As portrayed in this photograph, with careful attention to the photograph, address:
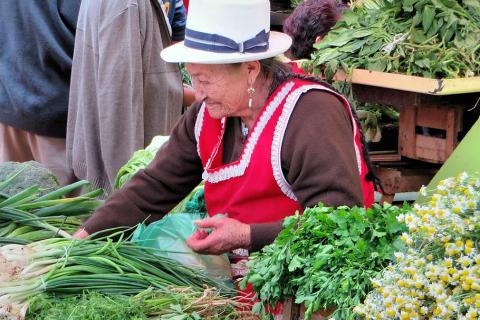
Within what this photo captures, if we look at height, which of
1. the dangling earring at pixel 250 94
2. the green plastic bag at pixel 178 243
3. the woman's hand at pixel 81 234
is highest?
the dangling earring at pixel 250 94

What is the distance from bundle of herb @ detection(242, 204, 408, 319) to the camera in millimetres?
1896

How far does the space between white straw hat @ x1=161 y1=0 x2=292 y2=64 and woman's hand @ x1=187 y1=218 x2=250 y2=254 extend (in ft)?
1.68

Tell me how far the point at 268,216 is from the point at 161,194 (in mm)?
578

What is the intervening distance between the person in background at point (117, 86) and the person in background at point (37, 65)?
0.21m

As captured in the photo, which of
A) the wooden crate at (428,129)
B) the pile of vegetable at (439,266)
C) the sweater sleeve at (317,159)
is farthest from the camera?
the wooden crate at (428,129)

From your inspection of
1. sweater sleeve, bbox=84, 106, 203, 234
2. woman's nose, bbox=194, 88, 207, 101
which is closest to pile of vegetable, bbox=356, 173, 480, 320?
woman's nose, bbox=194, 88, 207, 101

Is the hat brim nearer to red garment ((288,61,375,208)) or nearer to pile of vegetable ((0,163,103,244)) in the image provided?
red garment ((288,61,375,208))

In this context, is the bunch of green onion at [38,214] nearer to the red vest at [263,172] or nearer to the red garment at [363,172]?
the red vest at [263,172]

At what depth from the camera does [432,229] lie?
5.68 ft

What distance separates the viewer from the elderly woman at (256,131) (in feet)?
8.32

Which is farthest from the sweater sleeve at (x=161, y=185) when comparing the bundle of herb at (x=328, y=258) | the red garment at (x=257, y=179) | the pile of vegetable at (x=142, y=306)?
the bundle of herb at (x=328, y=258)

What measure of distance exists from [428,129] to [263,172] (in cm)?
169

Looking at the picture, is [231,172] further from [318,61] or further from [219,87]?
[318,61]

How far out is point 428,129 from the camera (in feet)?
13.5
